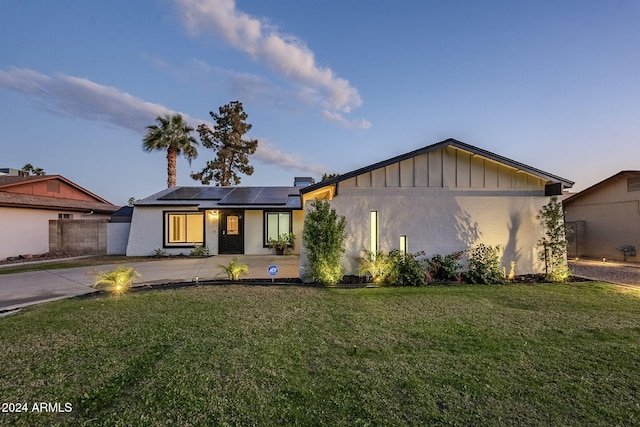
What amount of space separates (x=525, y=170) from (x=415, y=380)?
727cm

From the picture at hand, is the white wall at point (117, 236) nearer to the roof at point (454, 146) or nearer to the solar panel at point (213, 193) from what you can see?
the solar panel at point (213, 193)

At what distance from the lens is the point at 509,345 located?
360 cm

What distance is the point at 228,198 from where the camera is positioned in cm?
1427

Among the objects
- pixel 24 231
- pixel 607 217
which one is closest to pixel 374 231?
pixel 607 217

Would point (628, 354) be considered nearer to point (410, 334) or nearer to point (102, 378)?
point (410, 334)

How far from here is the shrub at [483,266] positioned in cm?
735

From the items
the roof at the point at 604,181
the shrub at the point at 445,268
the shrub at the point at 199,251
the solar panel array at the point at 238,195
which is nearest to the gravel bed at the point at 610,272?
the roof at the point at 604,181

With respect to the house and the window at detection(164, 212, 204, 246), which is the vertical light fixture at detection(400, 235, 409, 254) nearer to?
the house

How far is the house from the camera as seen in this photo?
7.62m

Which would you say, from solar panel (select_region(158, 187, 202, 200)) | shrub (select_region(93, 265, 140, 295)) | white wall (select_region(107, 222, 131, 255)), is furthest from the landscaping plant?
white wall (select_region(107, 222, 131, 255))

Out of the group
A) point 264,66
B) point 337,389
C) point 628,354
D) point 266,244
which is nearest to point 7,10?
point 264,66

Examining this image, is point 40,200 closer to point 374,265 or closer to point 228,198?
point 228,198

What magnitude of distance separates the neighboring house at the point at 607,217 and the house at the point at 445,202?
4.62 meters

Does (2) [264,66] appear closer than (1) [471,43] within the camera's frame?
No
